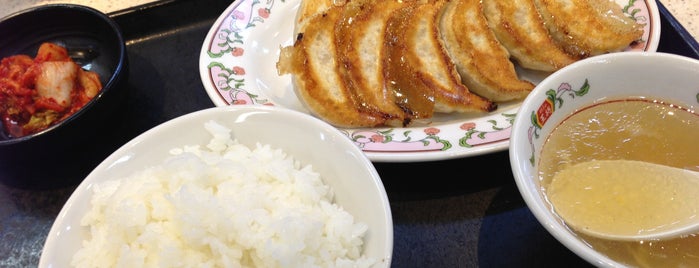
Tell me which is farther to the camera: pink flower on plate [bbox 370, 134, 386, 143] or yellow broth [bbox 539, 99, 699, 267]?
pink flower on plate [bbox 370, 134, 386, 143]

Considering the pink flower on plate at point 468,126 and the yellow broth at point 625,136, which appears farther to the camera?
the pink flower on plate at point 468,126

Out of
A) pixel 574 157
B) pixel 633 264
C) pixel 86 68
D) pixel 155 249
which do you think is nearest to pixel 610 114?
pixel 574 157

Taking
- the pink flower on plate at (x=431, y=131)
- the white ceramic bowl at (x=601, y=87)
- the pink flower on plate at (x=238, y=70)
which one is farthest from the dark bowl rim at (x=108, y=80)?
the white ceramic bowl at (x=601, y=87)

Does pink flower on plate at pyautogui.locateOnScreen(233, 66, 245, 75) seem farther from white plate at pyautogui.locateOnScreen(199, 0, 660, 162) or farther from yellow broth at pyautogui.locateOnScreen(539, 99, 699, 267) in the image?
yellow broth at pyautogui.locateOnScreen(539, 99, 699, 267)

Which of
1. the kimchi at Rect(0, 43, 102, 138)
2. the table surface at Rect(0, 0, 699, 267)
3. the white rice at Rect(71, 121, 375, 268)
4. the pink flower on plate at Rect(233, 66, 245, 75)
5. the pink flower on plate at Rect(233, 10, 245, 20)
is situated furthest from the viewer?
the pink flower on plate at Rect(233, 10, 245, 20)

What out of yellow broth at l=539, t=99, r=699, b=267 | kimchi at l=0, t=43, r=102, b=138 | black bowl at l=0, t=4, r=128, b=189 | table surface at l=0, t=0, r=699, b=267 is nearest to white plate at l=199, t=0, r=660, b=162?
table surface at l=0, t=0, r=699, b=267

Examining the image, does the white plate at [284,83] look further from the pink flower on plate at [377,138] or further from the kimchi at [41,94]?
the kimchi at [41,94]
